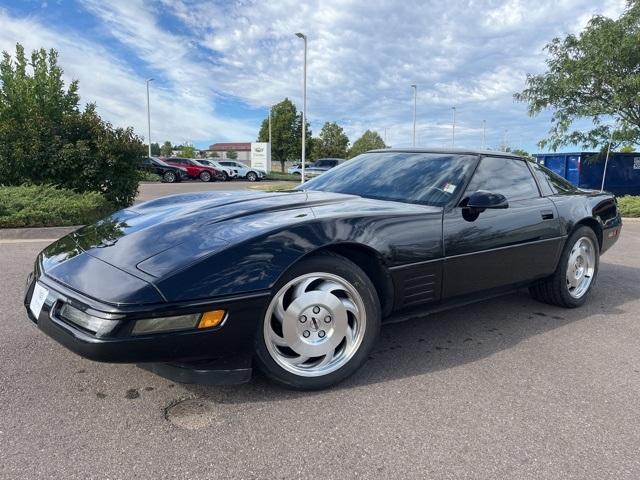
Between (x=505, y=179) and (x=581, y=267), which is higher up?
(x=505, y=179)

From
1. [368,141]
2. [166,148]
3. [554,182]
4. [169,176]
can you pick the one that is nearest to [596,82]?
[554,182]

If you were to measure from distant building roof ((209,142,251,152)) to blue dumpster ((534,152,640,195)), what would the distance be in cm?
9508

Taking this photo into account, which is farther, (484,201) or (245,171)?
(245,171)

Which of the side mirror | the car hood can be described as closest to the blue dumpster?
the side mirror

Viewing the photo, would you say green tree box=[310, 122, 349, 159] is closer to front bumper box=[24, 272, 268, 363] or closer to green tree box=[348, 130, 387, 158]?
green tree box=[348, 130, 387, 158]

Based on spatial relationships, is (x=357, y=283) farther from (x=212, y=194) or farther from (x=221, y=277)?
(x=212, y=194)

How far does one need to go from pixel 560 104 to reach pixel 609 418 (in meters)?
15.3

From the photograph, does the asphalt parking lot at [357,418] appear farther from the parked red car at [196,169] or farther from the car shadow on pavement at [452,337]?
the parked red car at [196,169]

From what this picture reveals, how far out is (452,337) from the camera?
345cm

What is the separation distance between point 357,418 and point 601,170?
57.5 feet

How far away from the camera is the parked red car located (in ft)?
95.4

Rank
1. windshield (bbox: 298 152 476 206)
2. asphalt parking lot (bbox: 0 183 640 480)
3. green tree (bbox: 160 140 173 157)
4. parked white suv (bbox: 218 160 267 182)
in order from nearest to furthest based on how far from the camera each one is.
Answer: asphalt parking lot (bbox: 0 183 640 480)
windshield (bbox: 298 152 476 206)
parked white suv (bbox: 218 160 267 182)
green tree (bbox: 160 140 173 157)

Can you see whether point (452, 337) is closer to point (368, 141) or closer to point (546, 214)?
point (546, 214)

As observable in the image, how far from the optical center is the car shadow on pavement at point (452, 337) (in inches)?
101
